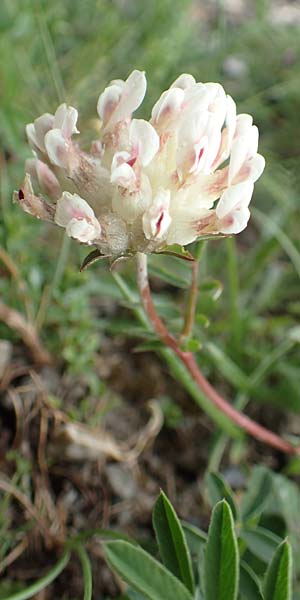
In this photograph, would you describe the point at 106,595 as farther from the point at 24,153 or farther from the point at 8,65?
the point at 8,65

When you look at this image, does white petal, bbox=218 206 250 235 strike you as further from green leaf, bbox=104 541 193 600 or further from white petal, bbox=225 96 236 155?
green leaf, bbox=104 541 193 600

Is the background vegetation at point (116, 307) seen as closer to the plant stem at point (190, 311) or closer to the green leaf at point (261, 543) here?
the plant stem at point (190, 311)

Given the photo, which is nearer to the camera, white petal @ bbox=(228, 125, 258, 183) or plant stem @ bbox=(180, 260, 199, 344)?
white petal @ bbox=(228, 125, 258, 183)

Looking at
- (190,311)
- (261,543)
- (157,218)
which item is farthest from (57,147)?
(261,543)

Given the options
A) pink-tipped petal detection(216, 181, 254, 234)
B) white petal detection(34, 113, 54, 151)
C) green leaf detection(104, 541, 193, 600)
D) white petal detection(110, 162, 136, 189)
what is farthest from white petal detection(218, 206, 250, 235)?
green leaf detection(104, 541, 193, 600)

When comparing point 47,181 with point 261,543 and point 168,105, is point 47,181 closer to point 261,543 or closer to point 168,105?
point 168,105

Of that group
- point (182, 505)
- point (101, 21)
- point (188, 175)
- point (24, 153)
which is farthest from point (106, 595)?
point (101, 21)

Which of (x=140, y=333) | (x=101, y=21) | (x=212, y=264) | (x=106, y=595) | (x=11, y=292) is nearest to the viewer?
(x=140, y=333)
